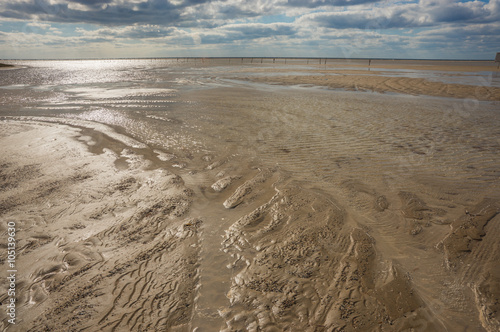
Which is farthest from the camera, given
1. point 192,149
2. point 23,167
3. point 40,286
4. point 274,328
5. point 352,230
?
point 192,149

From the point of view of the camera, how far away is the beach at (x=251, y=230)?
8.52ft

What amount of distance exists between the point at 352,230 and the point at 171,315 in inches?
106

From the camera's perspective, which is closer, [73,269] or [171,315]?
[171,315]

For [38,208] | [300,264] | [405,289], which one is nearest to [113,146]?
[38,208]

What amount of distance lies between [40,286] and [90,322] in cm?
88

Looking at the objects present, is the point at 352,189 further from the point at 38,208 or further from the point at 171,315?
the point at 38,208

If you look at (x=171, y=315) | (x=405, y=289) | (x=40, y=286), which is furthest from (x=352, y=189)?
(x=40, y=286)

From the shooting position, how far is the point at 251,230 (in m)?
3.85

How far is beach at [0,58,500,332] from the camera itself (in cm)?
260

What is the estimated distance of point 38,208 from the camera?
4266 mm

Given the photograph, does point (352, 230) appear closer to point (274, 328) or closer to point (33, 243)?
point (274, 328)

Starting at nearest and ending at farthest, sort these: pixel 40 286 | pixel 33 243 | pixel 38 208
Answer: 1. pixel 40 286
2. pixel 33 243
3. pixel 38 208

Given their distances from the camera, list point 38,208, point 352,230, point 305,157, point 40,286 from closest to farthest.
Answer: point 40,286 → point 352,230 → point 38,208 → point 305,157

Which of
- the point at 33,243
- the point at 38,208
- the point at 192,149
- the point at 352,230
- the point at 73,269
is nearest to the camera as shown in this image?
the point at 73,269
